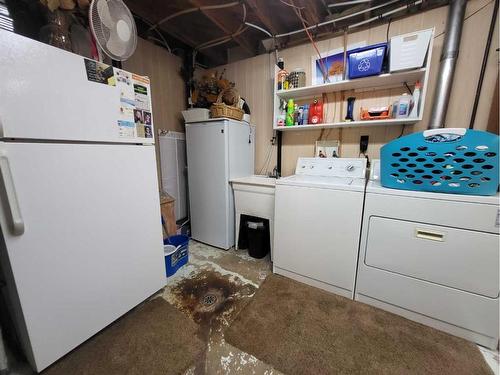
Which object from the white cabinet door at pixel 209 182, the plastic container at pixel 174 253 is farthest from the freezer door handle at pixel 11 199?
the white cabinet door at pixel 209 182

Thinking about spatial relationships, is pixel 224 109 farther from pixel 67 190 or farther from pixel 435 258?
pixel 435 258

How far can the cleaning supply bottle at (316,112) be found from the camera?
196 cm

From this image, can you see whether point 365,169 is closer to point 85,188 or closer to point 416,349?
point 416,349

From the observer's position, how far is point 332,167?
1.91 m

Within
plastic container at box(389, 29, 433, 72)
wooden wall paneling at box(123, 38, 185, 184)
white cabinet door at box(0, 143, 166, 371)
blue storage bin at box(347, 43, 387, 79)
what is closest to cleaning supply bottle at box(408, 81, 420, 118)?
plastic container at box(389, 29, 433, 72)

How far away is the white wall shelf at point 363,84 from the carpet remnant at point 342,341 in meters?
1.78

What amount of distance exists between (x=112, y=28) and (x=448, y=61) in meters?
2.32

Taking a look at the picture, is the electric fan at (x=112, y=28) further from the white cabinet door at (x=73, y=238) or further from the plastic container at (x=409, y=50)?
the plastic container at (x=409, y=50)

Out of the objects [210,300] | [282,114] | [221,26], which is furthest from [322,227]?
[221,26]

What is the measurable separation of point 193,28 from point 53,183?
1969 mm

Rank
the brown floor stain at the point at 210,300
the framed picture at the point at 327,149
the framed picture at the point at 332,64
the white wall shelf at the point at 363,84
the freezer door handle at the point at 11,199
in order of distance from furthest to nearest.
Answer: the framed picture at the point at 327,149, the framed picture at the point at 332,64, the white wall shelf at the point at 363,84, the brown floor stain at the point at 210,300, the freezer door handle at the point at 11,199

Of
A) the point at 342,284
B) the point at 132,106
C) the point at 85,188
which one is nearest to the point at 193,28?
the point at 132,106

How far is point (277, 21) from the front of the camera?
76.5 inches

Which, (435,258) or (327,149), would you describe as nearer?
(435,258)
